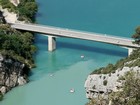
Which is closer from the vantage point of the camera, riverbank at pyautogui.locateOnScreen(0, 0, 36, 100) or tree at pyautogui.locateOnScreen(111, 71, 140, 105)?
tree at pyautogui.locateOnScreen(111, 71, 140, 105)

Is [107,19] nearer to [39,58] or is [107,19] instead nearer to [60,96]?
[39,58]

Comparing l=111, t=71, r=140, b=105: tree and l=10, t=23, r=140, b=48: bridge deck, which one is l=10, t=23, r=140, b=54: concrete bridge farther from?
l=111, t=71, r=140, b=105: tree

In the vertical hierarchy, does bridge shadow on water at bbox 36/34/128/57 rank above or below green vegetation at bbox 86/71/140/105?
below

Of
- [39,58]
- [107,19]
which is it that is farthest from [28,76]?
[107,19]

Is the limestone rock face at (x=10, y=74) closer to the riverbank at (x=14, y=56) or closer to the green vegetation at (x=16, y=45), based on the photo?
the riverbank at (x=14, y=56)

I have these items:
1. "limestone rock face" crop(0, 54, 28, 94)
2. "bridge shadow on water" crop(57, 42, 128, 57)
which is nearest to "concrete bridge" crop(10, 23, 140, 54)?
"bridge shadow on water" crop(57, 42, 128, 57)

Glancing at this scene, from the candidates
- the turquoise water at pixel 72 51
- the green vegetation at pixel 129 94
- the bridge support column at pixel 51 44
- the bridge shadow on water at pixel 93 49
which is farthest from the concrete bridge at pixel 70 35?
the green vegetation at pixel 129 94

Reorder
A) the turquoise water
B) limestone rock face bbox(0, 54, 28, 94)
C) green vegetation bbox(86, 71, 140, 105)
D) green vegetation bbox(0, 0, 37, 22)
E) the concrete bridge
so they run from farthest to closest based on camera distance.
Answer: green vegetation bbox(0, 0, 37, 22) → the concrete bridge → limestone rock face bbox(0, 54, 28, 94) → the turquoise water → green vegetation bbox(86, 71, 140, 105)
